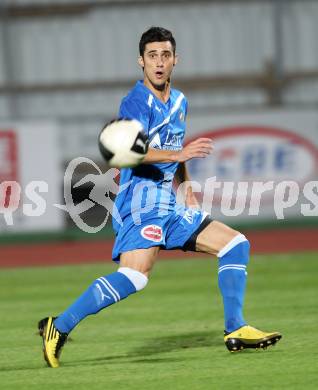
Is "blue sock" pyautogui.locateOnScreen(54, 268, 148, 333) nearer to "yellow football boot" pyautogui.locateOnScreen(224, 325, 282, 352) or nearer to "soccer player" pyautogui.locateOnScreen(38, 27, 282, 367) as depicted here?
"soccer player" pyautogui.locateOnScreen(38, 27, 282, 367)

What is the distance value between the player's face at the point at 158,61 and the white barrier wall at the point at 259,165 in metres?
7.98

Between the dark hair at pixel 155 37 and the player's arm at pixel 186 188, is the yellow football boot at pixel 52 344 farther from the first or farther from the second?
the dark hair at pixel 155 37

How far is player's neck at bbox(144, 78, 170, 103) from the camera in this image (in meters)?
6.71

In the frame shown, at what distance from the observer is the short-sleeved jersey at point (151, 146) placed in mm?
6574

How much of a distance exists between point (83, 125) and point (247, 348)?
9102 mm

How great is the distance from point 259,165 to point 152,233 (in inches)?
336

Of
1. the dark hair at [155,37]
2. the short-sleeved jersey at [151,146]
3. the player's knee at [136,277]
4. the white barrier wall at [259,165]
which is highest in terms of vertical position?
the dark hair at [155,37]

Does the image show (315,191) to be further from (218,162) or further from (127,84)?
(127,84)

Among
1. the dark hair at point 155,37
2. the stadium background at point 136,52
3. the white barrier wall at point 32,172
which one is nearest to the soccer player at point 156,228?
the dark hair at point 155,37

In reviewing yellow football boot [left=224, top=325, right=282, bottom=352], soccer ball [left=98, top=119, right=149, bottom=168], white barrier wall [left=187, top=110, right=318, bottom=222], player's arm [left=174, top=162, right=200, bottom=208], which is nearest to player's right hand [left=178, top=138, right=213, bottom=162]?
soccer ball [left=98, top=119, right=149, bottom=168]

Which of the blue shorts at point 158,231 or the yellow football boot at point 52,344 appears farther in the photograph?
the blue shorts at point 158,231

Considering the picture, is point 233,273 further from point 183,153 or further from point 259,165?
point 259,165

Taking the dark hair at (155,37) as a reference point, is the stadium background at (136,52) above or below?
below

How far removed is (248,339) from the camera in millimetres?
6562
